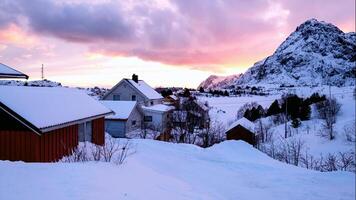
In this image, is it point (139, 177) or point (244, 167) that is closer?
point (139, 177)

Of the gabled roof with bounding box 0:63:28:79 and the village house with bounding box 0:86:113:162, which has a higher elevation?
the gabled roof with bounding box 0:63:28:79

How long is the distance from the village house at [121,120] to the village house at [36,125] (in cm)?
1988

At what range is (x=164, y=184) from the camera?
1208 centimetres

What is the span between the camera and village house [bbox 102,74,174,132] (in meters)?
46.2

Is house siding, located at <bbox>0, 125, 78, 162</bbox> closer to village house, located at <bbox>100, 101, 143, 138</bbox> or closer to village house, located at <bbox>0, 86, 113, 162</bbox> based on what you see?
village house, located at <bbox>0, 86, 113, 162</bbox>

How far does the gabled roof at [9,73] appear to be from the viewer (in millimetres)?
15127

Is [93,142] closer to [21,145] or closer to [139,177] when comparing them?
[21,145]

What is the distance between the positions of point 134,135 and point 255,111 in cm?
3640

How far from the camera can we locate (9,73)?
15.3 meters

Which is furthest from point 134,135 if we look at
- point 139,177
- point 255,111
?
point 255,111

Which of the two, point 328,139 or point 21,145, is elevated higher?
point 21,145

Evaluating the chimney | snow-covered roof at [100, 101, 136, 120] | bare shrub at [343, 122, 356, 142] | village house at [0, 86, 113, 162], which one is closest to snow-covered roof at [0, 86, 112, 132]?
village house at [0, 86, 113, 162]

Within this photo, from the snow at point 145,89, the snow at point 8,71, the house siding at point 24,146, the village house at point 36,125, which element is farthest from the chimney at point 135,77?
the house siding at point 24,146

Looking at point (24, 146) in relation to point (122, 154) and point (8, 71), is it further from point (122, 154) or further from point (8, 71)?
point (122, 154)
